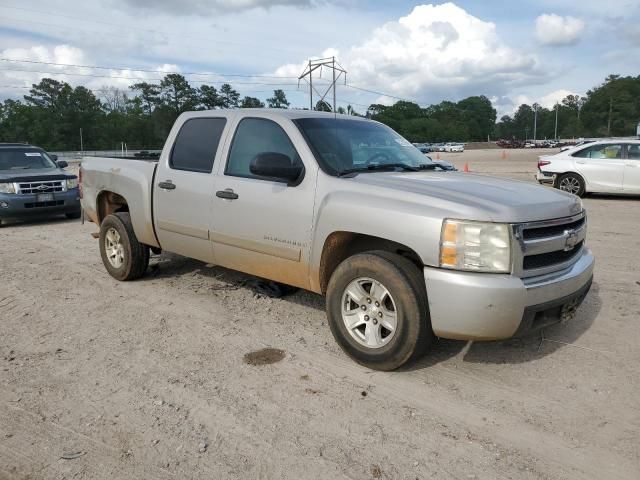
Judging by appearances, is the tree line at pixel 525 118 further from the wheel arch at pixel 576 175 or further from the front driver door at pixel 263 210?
the front driver door at pixel 263 210

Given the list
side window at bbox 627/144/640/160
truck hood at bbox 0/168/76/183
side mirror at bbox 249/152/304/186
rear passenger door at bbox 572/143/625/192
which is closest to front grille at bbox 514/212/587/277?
side mirror at bbox 249/152/304/186


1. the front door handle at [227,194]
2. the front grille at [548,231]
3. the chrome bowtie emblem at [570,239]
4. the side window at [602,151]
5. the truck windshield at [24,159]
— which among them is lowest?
the chrome bowtie emblem at [570,239]

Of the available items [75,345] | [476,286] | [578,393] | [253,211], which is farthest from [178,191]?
[578,393]

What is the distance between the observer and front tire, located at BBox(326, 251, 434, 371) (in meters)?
3.56

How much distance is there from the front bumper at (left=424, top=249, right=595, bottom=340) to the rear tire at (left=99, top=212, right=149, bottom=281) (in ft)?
12.4

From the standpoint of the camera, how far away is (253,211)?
14.9 feet

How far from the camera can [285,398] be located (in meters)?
3.51

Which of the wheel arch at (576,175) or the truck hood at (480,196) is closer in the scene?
the truck hood at (480,196)

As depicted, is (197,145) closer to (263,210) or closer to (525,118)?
(263,210)

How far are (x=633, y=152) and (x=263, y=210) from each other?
40.6 ft

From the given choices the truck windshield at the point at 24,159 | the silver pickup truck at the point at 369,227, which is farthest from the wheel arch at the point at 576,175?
the truck windshield at the point at 24,159

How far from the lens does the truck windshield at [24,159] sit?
1174 centimetres

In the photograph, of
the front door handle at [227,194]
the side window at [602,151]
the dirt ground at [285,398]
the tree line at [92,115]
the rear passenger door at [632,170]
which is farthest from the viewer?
the tree line at [92,115]

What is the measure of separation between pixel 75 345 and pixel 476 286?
A: 3.24 metres
